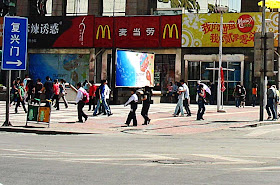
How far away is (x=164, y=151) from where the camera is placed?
576 inches

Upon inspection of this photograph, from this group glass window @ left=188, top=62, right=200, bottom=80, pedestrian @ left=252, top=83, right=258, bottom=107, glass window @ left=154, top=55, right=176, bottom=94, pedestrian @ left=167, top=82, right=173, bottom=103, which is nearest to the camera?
pedestrian @ left=252, top=83, right=258, bottom=107

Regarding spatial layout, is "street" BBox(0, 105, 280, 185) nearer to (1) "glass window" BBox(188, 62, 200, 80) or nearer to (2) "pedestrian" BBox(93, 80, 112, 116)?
(2) "pedestrian" BBox(93, 80, 112, 116)

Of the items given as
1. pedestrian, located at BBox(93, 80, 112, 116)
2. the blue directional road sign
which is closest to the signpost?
the blue directional road sign

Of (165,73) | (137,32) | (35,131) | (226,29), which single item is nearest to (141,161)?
(35,131)

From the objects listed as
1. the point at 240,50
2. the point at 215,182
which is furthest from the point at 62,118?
the point at 240,50

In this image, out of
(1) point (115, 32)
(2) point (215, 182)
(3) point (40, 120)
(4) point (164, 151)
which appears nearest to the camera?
(2) point (215, 182)

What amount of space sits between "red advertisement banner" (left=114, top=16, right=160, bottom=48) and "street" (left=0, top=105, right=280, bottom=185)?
29938mm

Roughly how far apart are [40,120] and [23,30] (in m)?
3.28

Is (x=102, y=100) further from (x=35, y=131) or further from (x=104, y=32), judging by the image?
(x=104, y=32)

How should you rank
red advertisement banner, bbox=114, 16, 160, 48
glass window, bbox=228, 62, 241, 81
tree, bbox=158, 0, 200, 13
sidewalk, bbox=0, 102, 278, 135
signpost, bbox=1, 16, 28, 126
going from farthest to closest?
1. tree, bbox=158, 0, 200, 13
2. red advertisement banner, bbox=114, 16, 160, 48
3. glass window, bbox=228, 62, 241, 81
4. signpost, bbox=1, 16, 28, 126
5. sidewalk, bbox=0, 102, 278, 135

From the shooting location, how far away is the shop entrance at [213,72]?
47062 mm

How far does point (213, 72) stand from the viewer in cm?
4756

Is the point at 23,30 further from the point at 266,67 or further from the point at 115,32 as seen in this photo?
the point at 115,32

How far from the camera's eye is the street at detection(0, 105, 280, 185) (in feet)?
31.5
